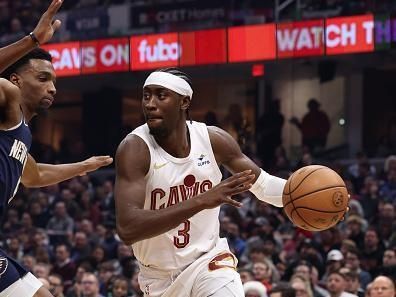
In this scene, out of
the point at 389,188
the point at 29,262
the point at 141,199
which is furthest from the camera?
the point at 389,188

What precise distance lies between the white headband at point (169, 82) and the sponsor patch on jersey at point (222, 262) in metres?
1.06

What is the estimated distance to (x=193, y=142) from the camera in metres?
6.70

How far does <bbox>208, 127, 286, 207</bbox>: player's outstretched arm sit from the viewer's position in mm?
6789

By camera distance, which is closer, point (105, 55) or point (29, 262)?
point (29, 262)

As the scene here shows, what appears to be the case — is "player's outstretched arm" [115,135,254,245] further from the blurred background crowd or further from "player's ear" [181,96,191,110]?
the blurred background crowd

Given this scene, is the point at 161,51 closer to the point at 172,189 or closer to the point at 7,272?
the point at 172,189

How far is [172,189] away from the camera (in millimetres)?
6457

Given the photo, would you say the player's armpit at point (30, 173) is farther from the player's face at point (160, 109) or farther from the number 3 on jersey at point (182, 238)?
the number 3 on jersey at point (182, 238)

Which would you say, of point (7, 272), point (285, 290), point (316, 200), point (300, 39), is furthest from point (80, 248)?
point (7, 272)

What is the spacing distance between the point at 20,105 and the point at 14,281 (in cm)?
104

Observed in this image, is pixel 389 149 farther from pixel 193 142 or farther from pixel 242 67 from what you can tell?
pixel 193 142

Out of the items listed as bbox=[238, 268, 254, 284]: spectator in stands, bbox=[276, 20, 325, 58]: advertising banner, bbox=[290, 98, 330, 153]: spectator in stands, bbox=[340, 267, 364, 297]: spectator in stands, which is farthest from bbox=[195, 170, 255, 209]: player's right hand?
bbox=[290, 98, 330, 153]: spectator in stands

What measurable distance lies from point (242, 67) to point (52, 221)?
5899 millimetres

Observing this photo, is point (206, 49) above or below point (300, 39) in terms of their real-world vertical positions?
below
